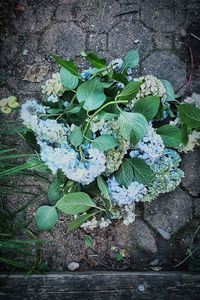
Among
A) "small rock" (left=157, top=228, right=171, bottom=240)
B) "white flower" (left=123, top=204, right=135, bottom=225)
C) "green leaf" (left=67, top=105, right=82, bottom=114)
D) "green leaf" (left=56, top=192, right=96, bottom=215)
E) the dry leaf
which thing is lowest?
"small rock" (left=157, top=228, right=171, bottom=240)

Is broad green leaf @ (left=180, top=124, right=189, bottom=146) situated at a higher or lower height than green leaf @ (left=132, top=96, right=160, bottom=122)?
lower

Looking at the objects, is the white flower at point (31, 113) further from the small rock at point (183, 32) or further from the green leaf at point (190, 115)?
the small rock at point (183, 32)

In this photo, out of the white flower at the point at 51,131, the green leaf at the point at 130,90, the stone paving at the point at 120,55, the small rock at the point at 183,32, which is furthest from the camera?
the small rock at the point at 183,32

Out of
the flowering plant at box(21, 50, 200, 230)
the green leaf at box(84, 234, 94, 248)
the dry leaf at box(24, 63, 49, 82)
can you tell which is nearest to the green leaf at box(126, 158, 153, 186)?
the flowering plant at box(21, 50, 200, 230)

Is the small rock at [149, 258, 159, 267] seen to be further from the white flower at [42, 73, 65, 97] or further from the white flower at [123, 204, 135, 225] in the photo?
the white flower at [42, 73, 65, 97]

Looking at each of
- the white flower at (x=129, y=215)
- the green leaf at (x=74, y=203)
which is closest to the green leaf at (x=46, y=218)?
the green leaf at (x=74, y=203)

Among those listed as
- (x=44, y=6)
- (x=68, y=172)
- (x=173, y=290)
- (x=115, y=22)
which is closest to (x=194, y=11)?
(x=115, y=22)
